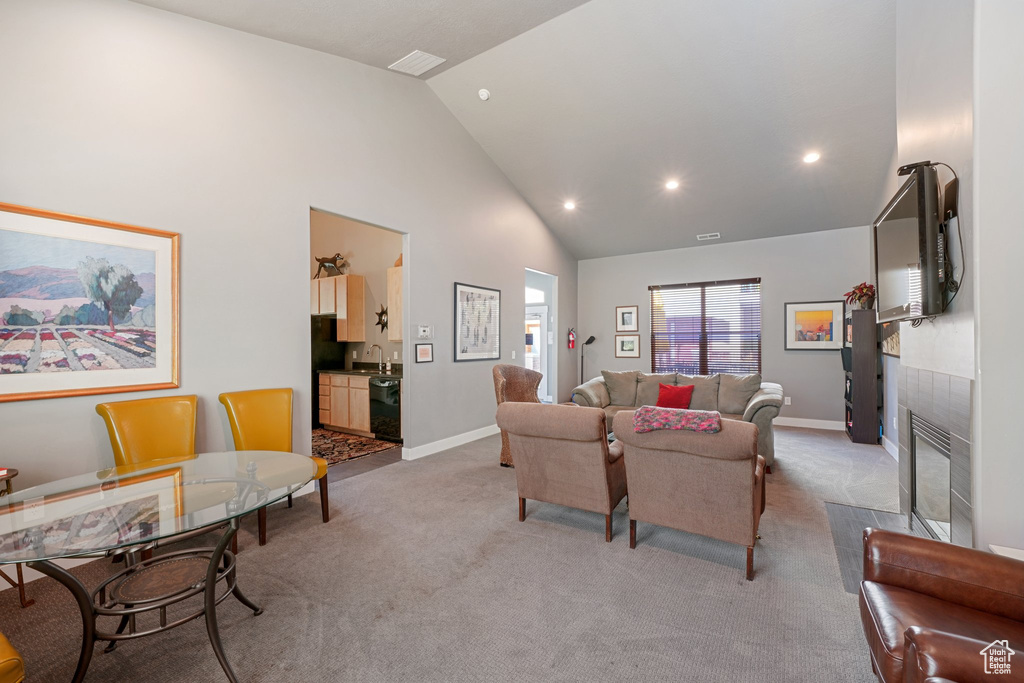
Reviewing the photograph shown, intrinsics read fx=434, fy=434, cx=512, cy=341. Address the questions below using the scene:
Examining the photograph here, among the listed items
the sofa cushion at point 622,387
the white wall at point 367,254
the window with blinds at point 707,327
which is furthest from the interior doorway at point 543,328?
the white wall at point 367,254

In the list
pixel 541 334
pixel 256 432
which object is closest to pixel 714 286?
pixel 541 334

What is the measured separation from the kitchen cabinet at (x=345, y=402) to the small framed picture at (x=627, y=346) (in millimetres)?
4375

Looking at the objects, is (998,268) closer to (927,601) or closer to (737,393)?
(927,601)

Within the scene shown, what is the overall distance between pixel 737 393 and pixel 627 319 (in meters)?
3.07

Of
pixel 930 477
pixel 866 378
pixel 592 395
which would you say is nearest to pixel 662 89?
pixel 592 395

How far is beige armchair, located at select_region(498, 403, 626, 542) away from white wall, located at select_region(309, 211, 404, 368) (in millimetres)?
3727

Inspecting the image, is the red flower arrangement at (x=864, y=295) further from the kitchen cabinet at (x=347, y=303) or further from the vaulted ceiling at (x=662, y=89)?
the kitchen cabinet at (x=347, y=303)

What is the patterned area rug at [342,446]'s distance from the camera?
4.98 m

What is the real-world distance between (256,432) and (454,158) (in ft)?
12.2

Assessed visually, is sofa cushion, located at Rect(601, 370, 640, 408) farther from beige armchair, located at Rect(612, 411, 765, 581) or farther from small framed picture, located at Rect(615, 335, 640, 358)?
beige armchair, located at Rect(612, 411, 765, 581)

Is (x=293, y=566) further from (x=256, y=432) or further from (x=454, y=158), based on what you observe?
(x=454, y=158)

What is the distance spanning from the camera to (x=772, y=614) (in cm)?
204

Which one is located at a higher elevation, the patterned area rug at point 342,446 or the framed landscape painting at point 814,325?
the framed landscape painting at point 814,325

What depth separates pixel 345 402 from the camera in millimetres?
6184
